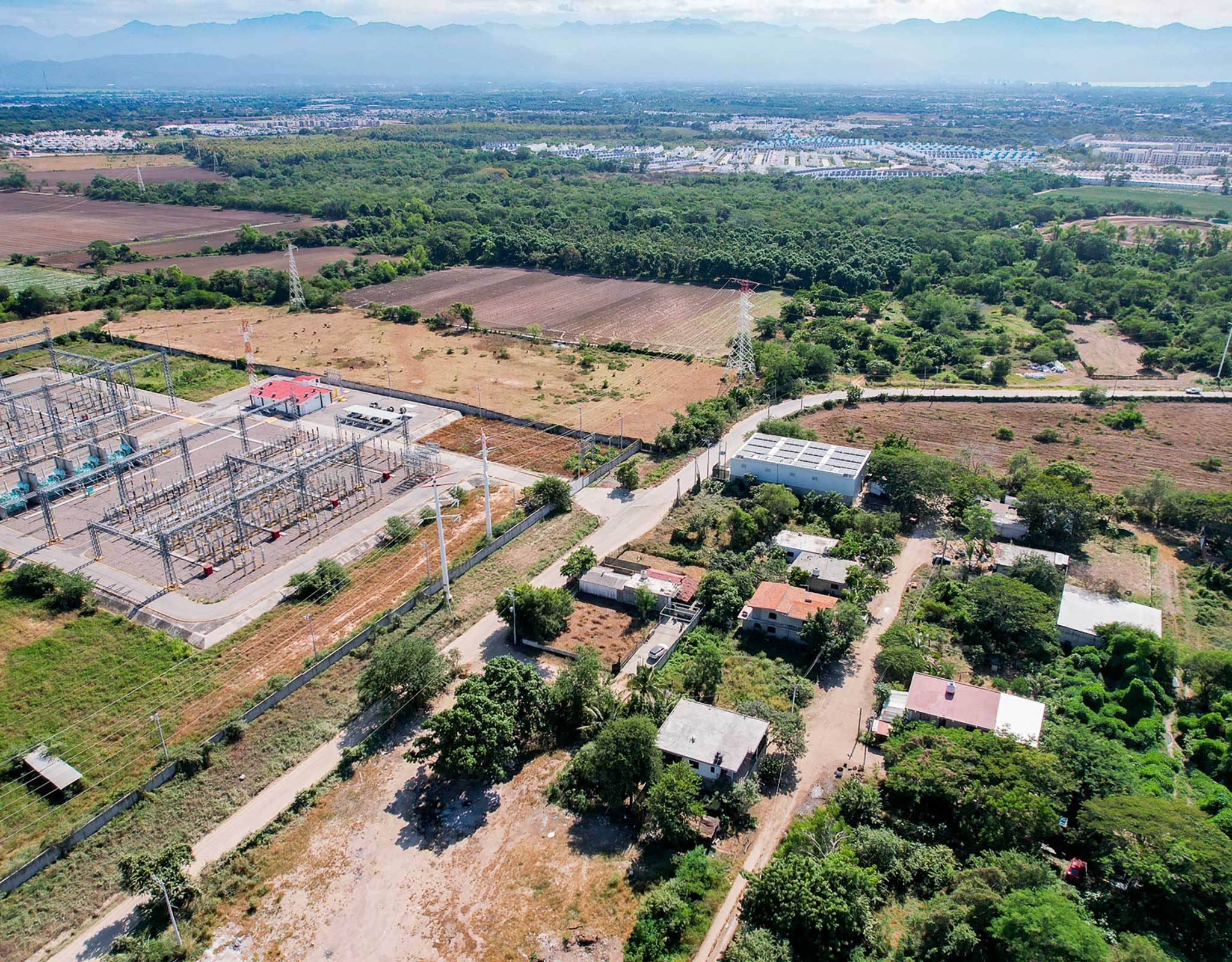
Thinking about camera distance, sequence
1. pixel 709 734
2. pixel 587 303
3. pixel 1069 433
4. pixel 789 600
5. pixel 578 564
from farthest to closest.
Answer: pixel 587 303 < pixel 1069 433 < pixel 578 564 < pixel 789 600 < pixel 709 734

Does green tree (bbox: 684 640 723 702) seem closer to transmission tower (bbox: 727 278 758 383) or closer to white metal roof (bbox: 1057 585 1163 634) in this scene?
white metal roof (bbox: 1057 585 1163 634)

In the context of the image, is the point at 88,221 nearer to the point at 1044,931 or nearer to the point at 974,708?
the point at 974,708

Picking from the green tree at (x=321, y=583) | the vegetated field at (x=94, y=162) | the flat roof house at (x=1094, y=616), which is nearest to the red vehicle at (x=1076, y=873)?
the flat roof house at (x=1094, y=616)

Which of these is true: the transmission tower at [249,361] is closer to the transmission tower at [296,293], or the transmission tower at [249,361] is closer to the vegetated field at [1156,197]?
the transmission tower at [296,293]

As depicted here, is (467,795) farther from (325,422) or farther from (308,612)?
(325,422)

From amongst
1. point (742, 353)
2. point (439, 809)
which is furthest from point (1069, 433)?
point (439, 809)

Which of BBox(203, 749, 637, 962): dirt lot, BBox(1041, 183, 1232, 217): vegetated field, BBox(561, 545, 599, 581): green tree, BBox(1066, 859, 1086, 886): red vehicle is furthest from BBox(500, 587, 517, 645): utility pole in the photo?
BBox(1041, 183, 1232, 217): vegetated field
